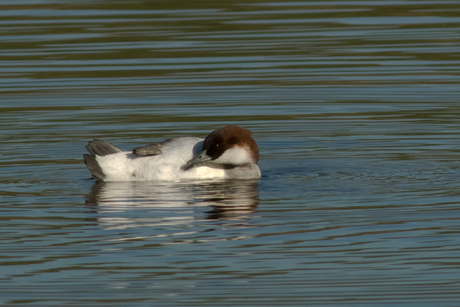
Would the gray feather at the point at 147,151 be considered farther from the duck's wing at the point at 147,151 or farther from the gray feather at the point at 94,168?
the gray feather at the point at 94,168

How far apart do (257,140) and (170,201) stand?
355cm

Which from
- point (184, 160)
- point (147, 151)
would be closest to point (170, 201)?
point (147, 151)

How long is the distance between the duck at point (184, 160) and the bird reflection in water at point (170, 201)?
0.30 ft

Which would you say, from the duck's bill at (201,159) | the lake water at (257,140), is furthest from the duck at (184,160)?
the lake water at (257,140)

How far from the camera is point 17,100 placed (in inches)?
643

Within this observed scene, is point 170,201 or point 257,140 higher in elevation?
point 257,140

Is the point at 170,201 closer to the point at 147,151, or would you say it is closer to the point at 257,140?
the point at 147,151

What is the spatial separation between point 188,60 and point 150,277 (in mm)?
11823

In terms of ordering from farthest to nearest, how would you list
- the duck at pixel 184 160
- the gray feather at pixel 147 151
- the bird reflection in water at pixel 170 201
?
the duck at pixel 184 160, the gray feather at pixel 147 151, the bird reflection in water at pixel 170 201

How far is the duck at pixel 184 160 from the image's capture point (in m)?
11.1

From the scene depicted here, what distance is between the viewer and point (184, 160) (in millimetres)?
11195

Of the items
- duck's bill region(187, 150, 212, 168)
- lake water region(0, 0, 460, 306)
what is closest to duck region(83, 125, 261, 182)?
duck's bill region(187, 150, 212, 168)

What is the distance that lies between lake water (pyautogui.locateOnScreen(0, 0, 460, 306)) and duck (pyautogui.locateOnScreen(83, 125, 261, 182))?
166 millimetres

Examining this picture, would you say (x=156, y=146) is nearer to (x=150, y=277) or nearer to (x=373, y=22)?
(x=150, y=277)
